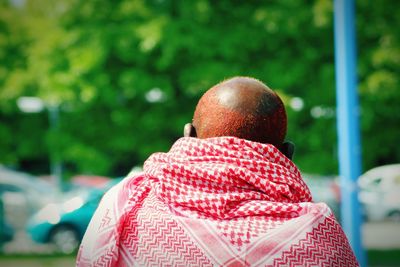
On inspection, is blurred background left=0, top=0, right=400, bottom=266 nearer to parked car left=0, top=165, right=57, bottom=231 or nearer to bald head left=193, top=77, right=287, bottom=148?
parked car left=0, top=165, right=57, bottom=231

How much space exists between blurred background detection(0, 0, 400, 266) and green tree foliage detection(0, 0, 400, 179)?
0.02 metres

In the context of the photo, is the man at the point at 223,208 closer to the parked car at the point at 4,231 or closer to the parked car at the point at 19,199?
the parked car at the point at 4,231

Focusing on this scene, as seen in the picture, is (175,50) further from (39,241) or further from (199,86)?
(39,241)

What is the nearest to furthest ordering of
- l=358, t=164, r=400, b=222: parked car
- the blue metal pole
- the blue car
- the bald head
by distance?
1. the bald head
2. the blue metal pole
3. the blue car
4. l=358, t=164, r=400, b=222: parked car

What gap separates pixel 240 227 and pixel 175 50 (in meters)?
10.2

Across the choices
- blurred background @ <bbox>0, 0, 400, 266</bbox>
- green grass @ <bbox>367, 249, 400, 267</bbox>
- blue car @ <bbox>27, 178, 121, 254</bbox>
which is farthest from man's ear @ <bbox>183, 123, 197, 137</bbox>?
blue car @ <bbox>27, 178, 121, 254</bbox>

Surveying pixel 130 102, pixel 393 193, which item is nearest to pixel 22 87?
pixel 130 102

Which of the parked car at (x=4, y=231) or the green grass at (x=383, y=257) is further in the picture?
the parked car at (x=4, y=231)

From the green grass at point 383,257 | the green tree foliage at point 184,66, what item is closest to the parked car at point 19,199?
the green tree foliage at point 184,66

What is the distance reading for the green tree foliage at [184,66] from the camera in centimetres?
1143

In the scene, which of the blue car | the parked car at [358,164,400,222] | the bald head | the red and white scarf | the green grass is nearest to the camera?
the red and white scarf

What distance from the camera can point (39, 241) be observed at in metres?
13.5

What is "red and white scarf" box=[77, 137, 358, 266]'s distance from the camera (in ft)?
4.99

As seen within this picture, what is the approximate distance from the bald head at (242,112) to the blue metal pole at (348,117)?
5090 millimetres
